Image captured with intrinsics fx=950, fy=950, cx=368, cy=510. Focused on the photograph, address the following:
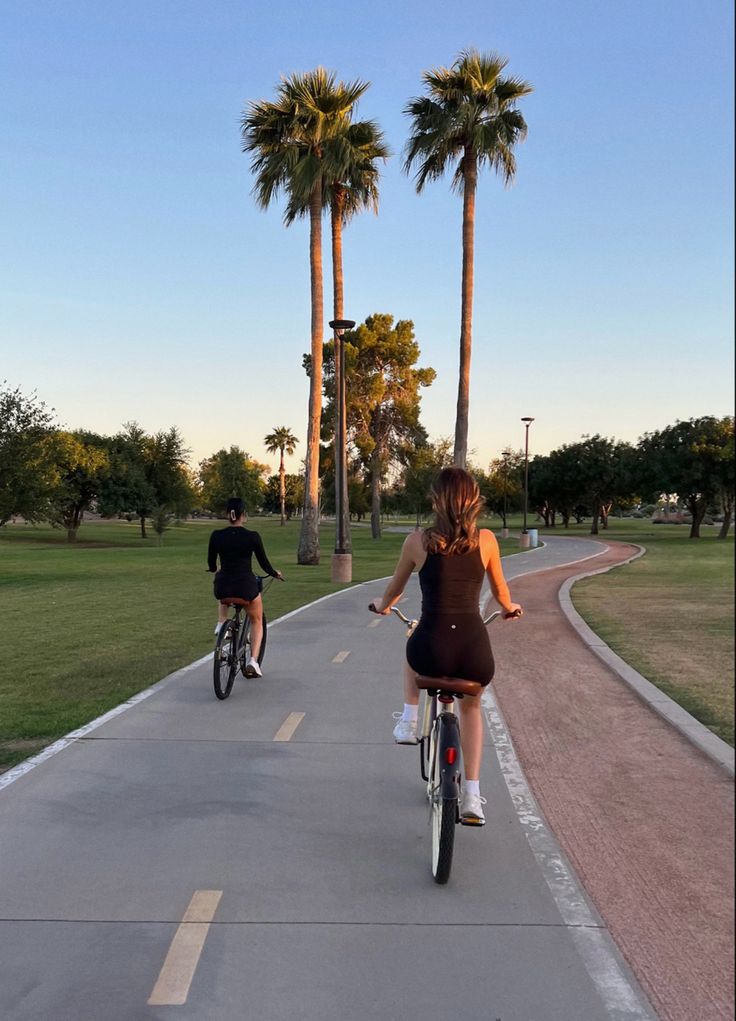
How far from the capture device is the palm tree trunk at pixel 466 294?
3189 cm

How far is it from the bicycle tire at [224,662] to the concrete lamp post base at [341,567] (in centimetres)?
1626

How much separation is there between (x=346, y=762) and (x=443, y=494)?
3.21 metres

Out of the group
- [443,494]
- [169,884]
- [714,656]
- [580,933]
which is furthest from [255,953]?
[714,656]

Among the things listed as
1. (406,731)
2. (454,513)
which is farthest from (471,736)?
(454,513)

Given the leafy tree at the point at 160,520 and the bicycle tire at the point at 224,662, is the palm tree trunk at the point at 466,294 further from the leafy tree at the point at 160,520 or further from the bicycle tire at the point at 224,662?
the leafy tree at the point at 160,520

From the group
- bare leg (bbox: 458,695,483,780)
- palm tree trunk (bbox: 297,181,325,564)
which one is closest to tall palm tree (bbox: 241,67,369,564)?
palm tree trunk (bbox: 297,181,325,564)

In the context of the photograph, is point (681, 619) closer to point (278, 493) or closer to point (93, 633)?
point (93, 633)

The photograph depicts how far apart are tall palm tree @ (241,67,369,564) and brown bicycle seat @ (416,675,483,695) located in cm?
2685

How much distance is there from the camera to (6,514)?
26500 mm

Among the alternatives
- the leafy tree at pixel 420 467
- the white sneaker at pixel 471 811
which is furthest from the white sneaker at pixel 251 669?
the leafy tree at pixel 420 467

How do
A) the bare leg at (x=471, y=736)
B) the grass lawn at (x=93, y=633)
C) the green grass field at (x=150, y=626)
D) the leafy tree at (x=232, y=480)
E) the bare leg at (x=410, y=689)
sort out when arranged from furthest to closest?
the leafy tree at (x=232, y=480), the grass lawn at (x=93, y=633), the bare leg at (x=410, y=689), the bare leg at (x=471, y=736), the green grass field at (x=150, y=626)

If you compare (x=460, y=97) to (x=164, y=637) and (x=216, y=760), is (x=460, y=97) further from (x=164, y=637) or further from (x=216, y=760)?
(x=216, y=760)

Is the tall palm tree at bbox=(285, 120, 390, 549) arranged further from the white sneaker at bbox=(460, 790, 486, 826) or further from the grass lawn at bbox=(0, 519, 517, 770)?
the white sneaker at bbox=(460, 790, 486, 826)

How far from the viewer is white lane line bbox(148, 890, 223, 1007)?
3.66 meters
